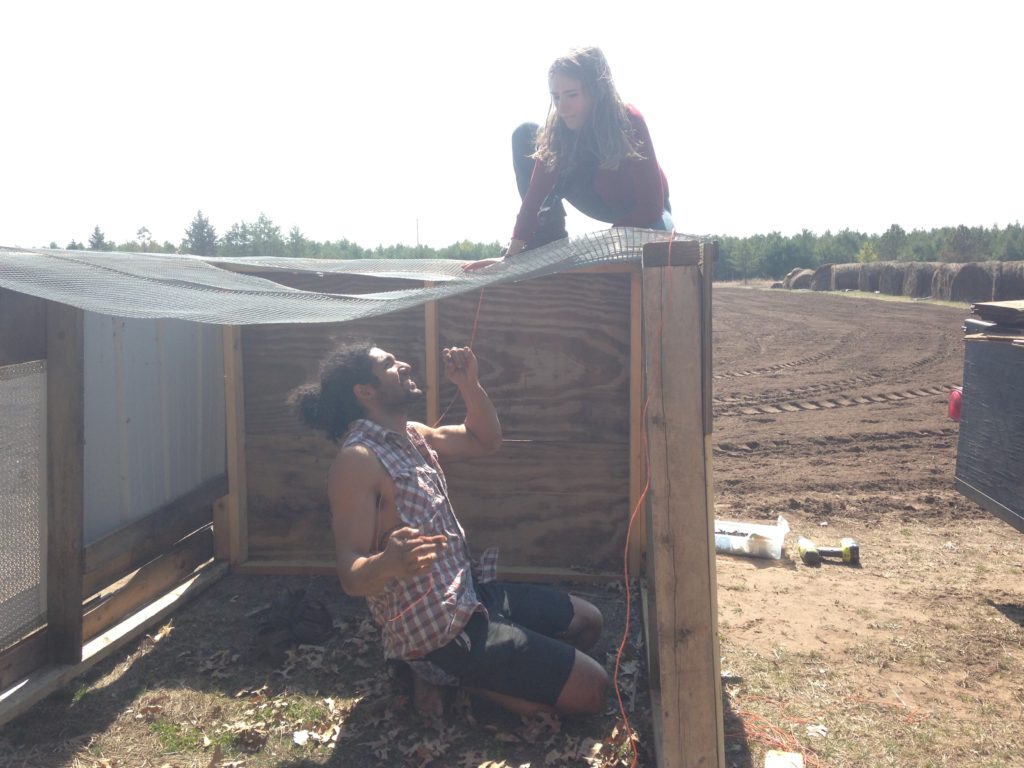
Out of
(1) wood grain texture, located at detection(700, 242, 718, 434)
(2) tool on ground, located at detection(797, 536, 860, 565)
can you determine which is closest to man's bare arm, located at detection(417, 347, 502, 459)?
(1) wood grain texture, located at detection(700, 242, 718, 434)

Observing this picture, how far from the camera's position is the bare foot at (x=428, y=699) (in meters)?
3.87

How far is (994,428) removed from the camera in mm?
4934

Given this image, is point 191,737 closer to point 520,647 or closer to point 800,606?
point 520,647

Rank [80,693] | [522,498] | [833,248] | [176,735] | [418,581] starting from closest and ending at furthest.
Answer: [418,581]
[176,735]
[80,693]
[522,498]
[833,248]

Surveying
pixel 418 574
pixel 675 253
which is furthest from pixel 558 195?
pixel 418 574

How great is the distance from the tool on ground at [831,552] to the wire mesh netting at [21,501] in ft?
14.8

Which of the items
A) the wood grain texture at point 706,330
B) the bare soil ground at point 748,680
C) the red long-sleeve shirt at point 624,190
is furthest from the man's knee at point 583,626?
the red long-sleeve shirt at point 624,190

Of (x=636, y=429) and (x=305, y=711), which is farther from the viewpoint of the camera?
(x=636, y=429)

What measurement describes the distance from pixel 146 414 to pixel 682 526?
3.37m

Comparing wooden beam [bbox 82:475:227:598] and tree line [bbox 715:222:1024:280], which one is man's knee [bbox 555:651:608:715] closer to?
wooden beam [bbox 82:475:227:598]

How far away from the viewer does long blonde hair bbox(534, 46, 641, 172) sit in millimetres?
4531

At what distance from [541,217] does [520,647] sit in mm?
2279

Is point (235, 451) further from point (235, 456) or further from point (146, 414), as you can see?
point (146, 414)

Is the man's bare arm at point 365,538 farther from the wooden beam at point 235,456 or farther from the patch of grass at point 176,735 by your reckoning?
the wooden beam at point 235,456
